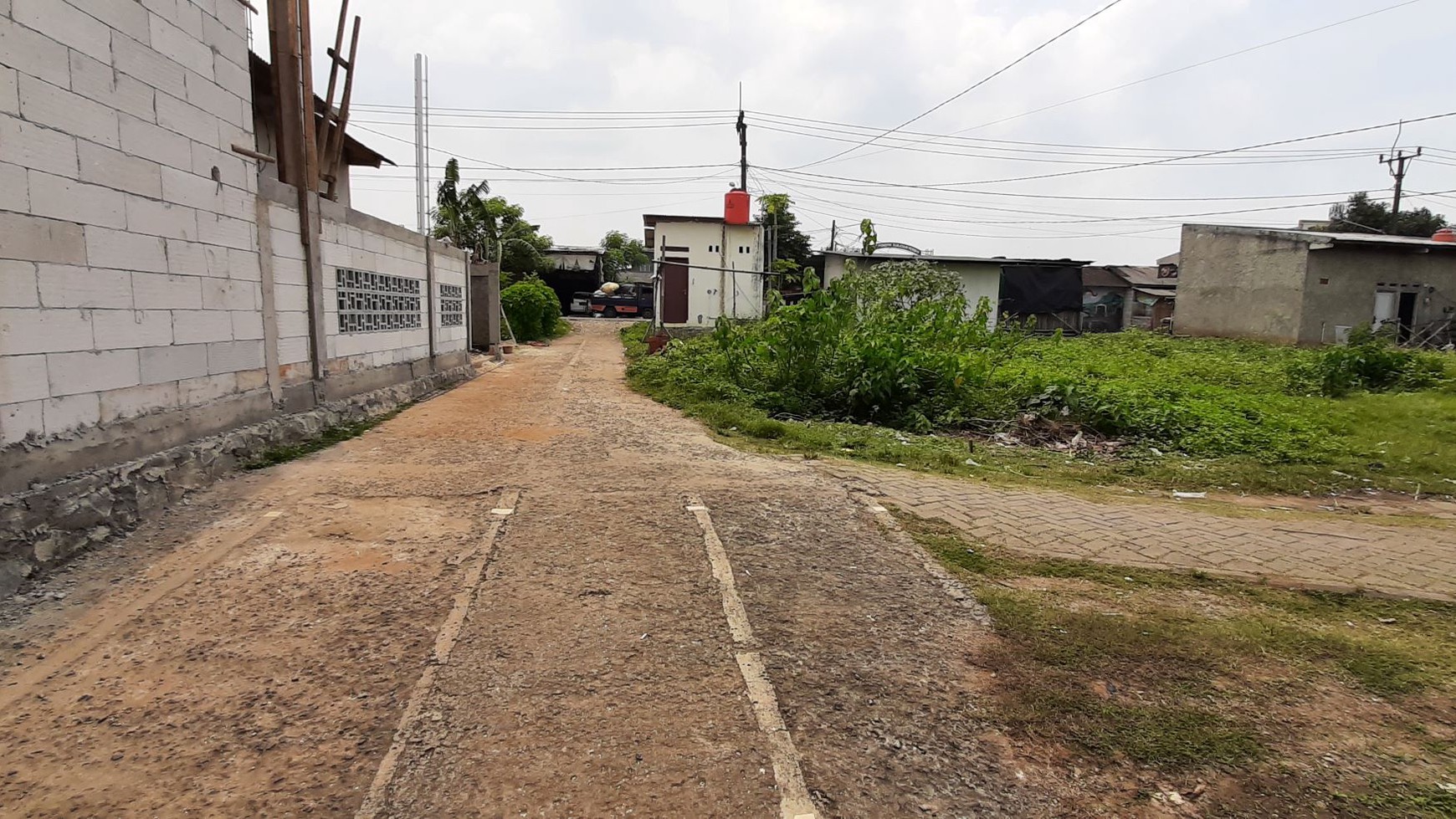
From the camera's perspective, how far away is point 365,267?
379 inches

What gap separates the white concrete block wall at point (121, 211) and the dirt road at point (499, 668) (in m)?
1.06

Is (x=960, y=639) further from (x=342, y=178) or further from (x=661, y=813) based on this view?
(x=342, y=178)

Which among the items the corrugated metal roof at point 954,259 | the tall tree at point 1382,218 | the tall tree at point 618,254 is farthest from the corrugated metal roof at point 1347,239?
the tall tree at point 618,254

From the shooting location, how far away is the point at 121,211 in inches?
197

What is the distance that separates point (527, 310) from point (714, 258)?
6334mm

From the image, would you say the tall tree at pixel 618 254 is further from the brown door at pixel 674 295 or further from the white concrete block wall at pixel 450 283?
the white concrete block wall at pixel 450 283

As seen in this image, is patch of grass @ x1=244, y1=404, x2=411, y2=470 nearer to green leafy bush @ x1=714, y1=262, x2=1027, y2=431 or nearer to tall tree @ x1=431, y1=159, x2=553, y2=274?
green leafy bush @ x1=714, y1=262, x2=1027, y2=431

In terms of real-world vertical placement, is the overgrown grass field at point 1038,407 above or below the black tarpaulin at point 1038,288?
below

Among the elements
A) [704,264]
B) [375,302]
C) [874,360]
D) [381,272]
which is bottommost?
[874,360]

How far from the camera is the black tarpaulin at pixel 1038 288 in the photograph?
2923 centimetres

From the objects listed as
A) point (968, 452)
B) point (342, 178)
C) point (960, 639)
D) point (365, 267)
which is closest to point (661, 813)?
point (960, 639)

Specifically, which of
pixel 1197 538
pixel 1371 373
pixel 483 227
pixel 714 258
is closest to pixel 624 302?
pixel 483 227

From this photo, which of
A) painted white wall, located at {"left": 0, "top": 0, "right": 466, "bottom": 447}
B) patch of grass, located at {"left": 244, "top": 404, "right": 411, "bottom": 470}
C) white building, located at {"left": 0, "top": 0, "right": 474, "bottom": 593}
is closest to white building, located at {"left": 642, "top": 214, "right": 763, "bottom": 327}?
patch of grass, located at {"left": 244, "top": 404, "right": 411, "bottom": 470}

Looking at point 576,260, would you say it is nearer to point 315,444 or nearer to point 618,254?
point 618,254
